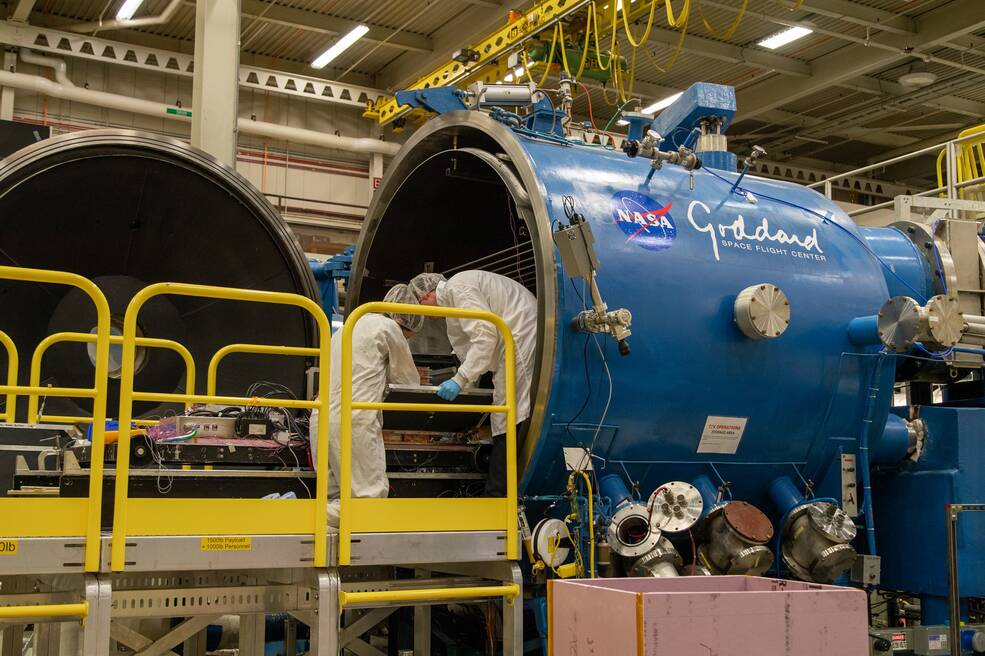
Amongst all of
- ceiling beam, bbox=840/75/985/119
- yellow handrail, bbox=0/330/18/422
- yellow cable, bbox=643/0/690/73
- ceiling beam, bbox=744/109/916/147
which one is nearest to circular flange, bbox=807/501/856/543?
yellow handrail, bbox=0/330/18/422

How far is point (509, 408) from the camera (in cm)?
456

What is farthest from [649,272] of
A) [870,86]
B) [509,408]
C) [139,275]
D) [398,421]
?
[870,86]

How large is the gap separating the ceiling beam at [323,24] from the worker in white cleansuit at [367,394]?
31.7ft

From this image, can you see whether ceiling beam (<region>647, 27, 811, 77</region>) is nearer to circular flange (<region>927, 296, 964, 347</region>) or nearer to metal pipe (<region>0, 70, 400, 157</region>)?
metal pipe (<region>0, 70, 400, 157</region>)

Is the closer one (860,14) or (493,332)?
(493,332)

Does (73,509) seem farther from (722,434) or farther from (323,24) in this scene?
(323,24)

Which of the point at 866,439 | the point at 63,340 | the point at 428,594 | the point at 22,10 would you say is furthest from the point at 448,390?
the point at 22,10

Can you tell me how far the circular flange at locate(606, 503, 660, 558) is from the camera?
482cm

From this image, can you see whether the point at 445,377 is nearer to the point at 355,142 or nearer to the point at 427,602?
the point at 427,602

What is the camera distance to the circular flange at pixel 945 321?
5.45 m

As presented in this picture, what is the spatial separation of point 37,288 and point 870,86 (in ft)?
42.9

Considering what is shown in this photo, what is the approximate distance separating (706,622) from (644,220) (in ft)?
7.47

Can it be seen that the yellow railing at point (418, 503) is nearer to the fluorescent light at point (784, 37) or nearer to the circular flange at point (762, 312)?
the circular flange at point (762, 312)

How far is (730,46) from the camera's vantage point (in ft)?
47.7
